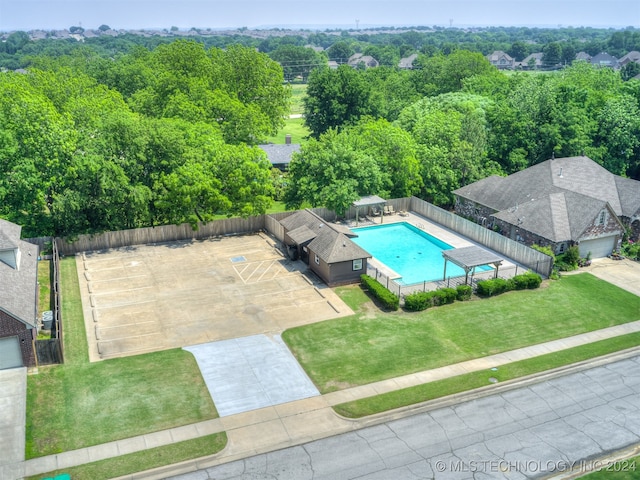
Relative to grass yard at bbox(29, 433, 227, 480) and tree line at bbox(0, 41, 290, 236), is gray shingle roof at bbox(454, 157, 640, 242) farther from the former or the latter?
grass yard at bbox(29, 433, 227, 480)

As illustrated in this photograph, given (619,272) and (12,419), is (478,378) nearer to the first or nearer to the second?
(619,272)

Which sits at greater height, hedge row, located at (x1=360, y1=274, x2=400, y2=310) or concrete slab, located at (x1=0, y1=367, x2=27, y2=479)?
hedge row, located at (x1=360, y1=274, x2=400, y2=310)

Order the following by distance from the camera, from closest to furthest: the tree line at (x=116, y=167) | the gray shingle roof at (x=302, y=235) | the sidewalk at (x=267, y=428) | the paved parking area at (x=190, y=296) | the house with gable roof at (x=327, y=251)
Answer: the sidewalk at (x=267, y=428) < the paved parking area at (x=190, y=296) < the house with gable roof at (x=327, y=251) < the gray shingle roof at (x=302, y=235) < the tree line at (x=116, y=167)

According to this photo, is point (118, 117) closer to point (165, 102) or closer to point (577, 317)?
point (165, 102)

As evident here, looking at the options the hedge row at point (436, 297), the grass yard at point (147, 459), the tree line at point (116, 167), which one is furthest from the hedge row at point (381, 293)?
the grass yard at point (147, 459)

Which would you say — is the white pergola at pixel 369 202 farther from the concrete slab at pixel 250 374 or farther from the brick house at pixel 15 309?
the brick house at pixel 15 309

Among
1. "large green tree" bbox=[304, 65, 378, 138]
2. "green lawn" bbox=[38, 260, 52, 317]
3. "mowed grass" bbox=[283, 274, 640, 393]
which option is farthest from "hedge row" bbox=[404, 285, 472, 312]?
"large green tree" bbox=[304, 65, 378, 138]
